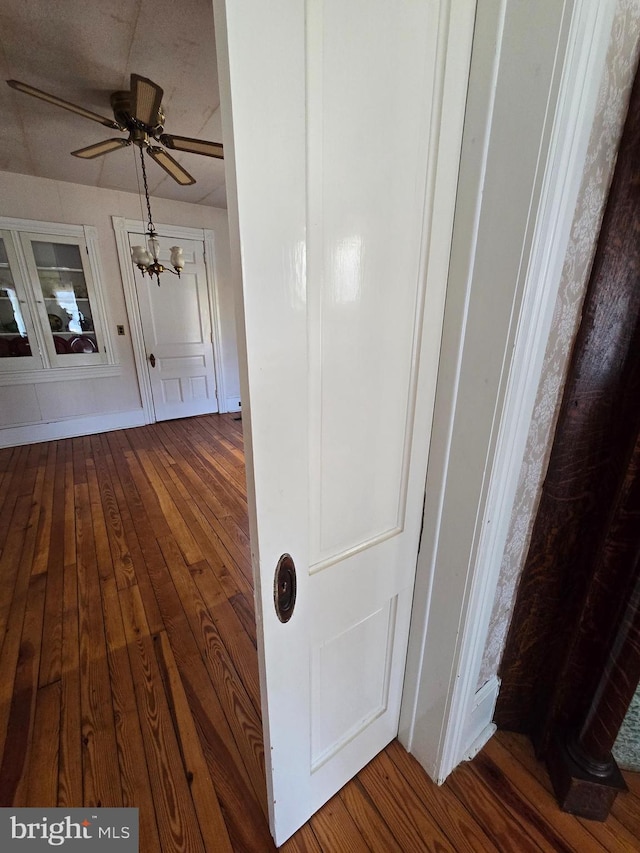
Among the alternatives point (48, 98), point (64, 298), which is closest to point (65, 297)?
point (64, 298)

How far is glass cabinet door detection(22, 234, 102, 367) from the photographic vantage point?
350cm

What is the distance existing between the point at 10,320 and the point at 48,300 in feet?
1.31

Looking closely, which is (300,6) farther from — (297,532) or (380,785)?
(380,785)

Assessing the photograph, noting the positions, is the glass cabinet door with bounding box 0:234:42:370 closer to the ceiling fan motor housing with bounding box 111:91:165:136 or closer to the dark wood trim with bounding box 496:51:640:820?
the ceiling fan motor housing with bounding box 111:91:165:136

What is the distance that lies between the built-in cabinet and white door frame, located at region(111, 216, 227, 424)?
269 mm

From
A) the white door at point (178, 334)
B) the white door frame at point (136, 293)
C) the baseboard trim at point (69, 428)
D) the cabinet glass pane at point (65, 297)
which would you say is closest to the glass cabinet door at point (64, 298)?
the cabinet glass pane at point (65, 297)

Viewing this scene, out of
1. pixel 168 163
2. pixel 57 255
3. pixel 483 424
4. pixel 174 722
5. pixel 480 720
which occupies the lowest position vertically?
pixel 174 722

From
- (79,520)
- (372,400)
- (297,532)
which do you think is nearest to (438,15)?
(372,400)

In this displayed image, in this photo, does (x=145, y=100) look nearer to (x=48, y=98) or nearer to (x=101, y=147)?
(x=48, y=98)

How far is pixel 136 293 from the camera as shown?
4020 mm

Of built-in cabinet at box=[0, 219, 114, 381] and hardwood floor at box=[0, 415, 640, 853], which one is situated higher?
built-in cabinet at box=[0, 219, 114, 381]

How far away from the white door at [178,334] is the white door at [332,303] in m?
4.21

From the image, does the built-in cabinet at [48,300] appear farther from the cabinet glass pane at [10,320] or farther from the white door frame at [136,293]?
the white door frame at [136,293]

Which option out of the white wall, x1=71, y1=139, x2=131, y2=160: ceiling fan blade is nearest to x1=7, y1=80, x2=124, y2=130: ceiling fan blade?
x1=71, y1=139, x2=131, y2=160: ceiling fan blade
